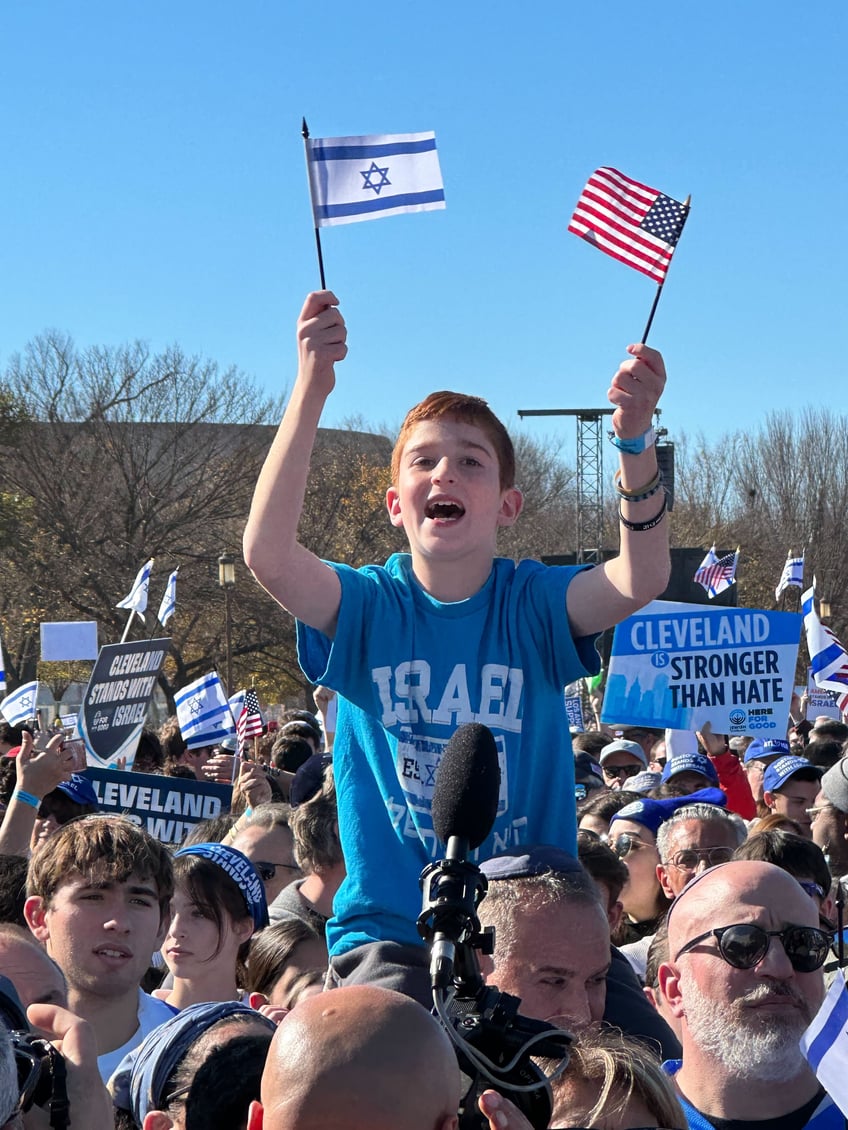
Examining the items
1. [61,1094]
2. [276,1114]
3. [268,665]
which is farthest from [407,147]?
[268,665]

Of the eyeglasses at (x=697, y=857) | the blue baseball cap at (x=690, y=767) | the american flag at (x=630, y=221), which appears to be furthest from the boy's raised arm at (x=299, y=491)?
the blue baseball cap at (x=690, y=767)

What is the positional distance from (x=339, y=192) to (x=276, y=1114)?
9.92ft

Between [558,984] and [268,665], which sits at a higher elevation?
[268,665]

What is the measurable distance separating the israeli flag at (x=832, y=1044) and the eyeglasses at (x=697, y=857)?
3637 mm

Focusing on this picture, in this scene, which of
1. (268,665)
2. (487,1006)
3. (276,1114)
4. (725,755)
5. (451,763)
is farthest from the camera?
(268,665)

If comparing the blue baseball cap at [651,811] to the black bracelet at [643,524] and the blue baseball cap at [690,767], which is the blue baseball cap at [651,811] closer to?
the blue baseball cap at [690,767]

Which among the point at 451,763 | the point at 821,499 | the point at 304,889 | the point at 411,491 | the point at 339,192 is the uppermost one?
the point at 821,499

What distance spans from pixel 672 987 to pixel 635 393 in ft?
4.71

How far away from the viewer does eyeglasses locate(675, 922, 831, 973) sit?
3447mm

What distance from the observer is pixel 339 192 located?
4.24 meters

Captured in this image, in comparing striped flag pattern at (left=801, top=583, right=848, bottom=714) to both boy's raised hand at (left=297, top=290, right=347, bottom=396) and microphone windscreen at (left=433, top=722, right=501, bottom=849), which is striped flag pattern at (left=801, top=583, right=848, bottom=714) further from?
microphone windscreen at (left=433, top=722, right=501, bottom=849)

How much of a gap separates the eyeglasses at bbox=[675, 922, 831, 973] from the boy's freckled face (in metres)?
1.06

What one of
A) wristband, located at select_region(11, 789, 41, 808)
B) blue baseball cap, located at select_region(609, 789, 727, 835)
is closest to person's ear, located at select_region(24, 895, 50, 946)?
wristband, located at select_region(11, 789, 41, 808)

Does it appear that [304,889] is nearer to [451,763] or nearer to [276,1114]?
[451,763]
